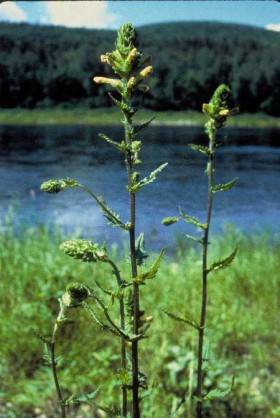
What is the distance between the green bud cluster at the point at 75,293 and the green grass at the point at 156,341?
1518mm

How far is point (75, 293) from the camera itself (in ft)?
5.23

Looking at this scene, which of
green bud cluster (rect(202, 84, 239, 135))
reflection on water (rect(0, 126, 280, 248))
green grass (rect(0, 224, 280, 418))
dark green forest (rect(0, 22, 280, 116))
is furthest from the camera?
dark green forest (rect(0, 22, 280, 116))

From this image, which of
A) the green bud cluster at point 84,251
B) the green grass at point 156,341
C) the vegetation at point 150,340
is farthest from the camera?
the green grass at point 156,341

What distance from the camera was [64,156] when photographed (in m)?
26.0

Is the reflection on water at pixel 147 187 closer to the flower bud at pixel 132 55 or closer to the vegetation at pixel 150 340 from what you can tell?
the vegetation at pixel 150 340

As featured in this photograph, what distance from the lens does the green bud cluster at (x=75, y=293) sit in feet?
5.21

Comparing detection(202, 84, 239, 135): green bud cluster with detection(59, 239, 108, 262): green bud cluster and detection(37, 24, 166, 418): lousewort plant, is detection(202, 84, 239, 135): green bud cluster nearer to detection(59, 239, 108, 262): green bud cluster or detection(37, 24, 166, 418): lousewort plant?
detection(37, 24, 166, 418): lousewort plant

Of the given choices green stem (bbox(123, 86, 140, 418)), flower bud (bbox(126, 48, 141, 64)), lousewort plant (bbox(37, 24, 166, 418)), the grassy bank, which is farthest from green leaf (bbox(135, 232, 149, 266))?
the grassy bank

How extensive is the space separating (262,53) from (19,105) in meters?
19.3

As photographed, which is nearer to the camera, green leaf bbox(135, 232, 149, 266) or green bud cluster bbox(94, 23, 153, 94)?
green bud cluster bbox(94, 23, 153, 94)

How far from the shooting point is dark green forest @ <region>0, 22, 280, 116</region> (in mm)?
36438

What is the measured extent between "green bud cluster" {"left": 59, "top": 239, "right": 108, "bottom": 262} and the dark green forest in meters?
30.9

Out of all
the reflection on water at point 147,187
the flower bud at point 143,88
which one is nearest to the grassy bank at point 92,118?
the reflection on water at point 147,187

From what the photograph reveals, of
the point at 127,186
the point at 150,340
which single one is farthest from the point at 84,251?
the point at 150,340
